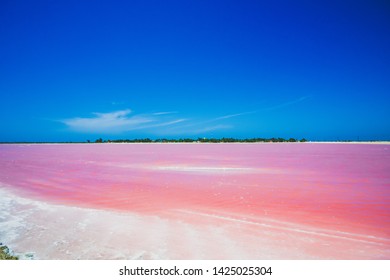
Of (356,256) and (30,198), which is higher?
(30,198)

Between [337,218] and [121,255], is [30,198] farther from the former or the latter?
[337,218]

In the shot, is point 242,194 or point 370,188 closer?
point 242,194

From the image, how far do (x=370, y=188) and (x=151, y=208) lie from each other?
7.25 m

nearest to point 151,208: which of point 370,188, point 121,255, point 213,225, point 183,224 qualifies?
point 183,224

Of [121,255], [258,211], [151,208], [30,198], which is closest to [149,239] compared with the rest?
[121,255]

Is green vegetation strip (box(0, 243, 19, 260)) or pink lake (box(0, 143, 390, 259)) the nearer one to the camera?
green vegetation strip (box(0, 243, 19, 260))

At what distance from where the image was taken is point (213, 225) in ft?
16.8

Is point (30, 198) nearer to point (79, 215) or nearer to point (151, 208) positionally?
point (79, 215)

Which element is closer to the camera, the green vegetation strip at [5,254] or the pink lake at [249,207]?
the green vegetation strip at [5,254]

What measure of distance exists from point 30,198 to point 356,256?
26.4 feet

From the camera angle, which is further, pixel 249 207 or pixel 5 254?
pixel 249 207

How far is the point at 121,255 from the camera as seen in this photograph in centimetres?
390
